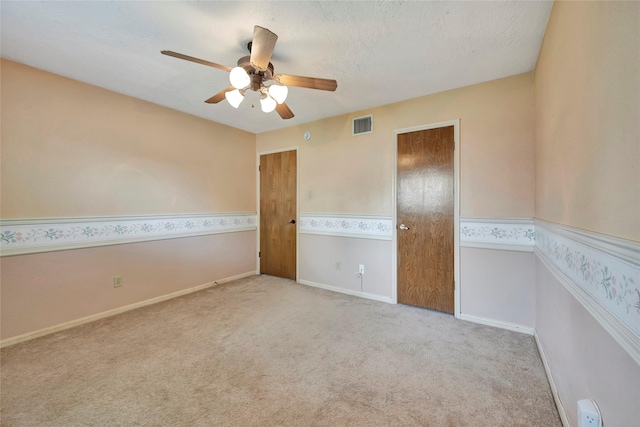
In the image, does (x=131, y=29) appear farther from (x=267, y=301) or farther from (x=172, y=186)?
(x=267, y=301)

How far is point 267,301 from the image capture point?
3180mm

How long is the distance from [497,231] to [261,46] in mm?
2610

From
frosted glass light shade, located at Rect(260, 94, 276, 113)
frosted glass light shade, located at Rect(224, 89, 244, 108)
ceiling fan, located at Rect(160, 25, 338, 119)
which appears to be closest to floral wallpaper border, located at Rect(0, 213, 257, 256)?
ceiling fan, located at Rect(160, 25, 338, 119)

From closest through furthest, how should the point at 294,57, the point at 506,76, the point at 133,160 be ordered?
the point at 294,57
the point at 506,76
the point at 133,160

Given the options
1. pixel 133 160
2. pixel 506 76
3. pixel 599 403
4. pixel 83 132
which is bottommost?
pixel 599 403

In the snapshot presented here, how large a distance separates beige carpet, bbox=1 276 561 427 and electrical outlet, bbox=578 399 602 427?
1.65 ft

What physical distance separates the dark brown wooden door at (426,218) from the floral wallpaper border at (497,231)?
0.54 feet

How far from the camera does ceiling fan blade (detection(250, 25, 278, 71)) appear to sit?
4.79 feet

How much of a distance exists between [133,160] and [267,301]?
7.54 feet

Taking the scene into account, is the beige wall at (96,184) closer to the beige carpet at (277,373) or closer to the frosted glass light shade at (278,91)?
the beige carpet at (277,373)

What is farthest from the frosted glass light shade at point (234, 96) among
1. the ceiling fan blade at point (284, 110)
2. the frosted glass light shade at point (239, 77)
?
the ceiling fan blade at point (284, 110)

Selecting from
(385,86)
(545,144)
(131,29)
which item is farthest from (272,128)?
(545,144)

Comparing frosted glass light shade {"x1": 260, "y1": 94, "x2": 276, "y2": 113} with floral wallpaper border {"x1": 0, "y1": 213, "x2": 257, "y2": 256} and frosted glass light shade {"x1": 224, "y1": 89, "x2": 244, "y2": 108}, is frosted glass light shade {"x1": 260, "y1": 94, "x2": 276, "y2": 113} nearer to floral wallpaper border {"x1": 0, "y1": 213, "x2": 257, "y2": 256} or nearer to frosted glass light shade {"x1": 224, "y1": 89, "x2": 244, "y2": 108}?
frosted glass light shade {"x1": 224, "y1": 89, "x2": 244, "y2": 108}

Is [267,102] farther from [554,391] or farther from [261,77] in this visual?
[554,391]
